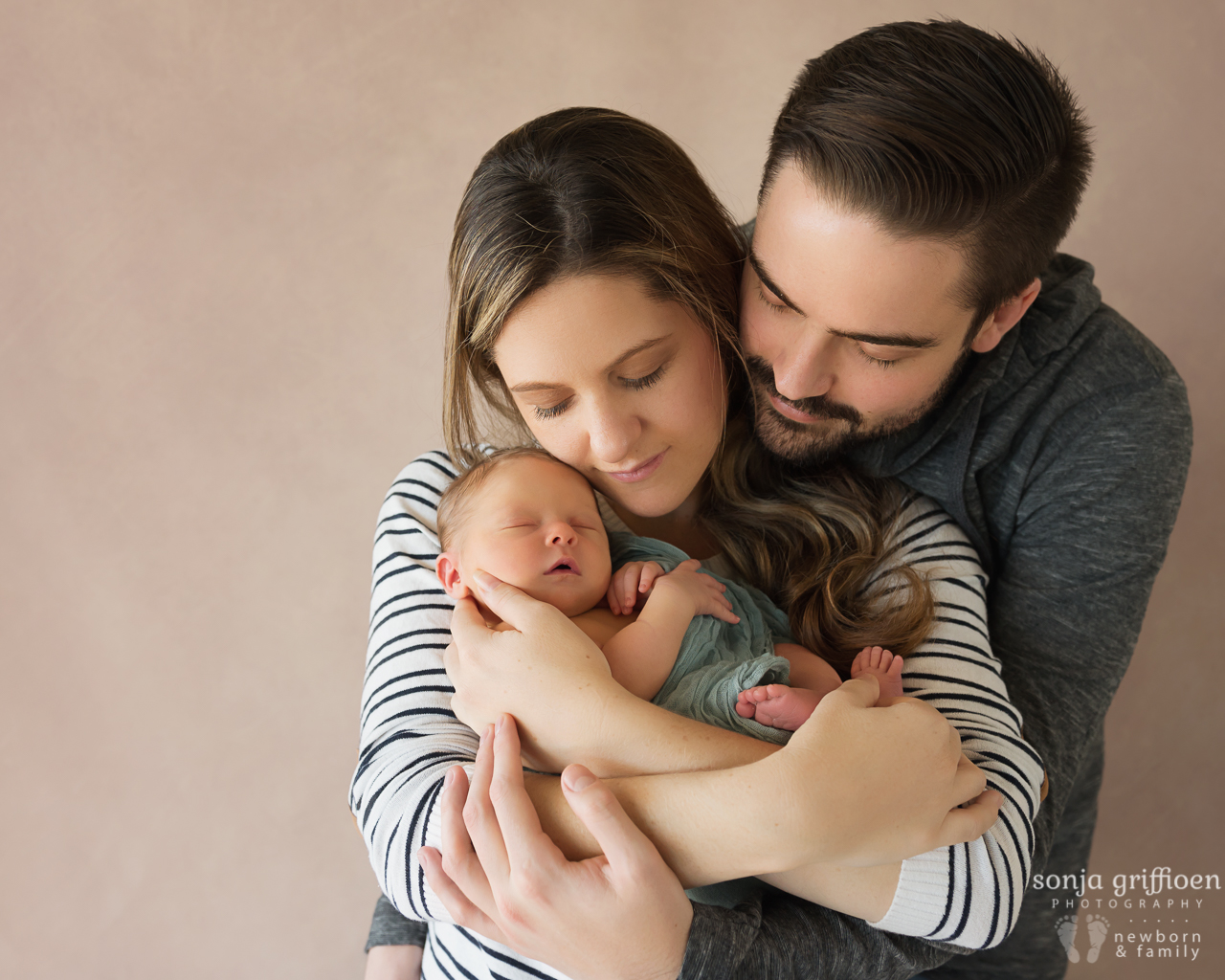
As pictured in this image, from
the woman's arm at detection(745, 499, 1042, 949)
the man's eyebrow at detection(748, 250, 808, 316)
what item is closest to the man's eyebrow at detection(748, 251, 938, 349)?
the man's eyebrow at detection(748, 250, 808, 316)

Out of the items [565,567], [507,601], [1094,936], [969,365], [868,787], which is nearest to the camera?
[868,787]

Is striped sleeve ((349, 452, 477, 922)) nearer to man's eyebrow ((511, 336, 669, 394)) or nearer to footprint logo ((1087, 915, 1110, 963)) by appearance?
man's eyebrow ((511, 336, 669, 394))

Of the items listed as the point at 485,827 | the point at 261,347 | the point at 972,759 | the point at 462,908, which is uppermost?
the point at 261,347

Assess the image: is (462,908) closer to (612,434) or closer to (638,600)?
(638,600)

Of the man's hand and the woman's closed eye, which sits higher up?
the woman's closed eye

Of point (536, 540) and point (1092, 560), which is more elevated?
point (1092, 560)

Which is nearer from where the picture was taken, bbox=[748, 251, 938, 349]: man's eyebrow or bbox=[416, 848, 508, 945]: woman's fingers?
bbox=[416, 848, 508, 945]: woman's fingers

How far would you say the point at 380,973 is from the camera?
5.66 ft

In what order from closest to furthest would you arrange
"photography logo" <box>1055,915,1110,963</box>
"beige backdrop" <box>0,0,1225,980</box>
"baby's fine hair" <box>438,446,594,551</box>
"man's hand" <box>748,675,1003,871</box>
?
1. "man's hand" <box>748,675,1003,871</box>
2. "baby's fine hair" <box>438,446,594,551</box>
3. "beige backdrop" <box>0,0,1225,980</box>
4. "photography logo" <box>1055,915,1110,963</box>

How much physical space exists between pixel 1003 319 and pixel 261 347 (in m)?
1.73

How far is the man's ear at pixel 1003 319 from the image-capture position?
56.8 inches

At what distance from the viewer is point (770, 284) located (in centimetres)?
138

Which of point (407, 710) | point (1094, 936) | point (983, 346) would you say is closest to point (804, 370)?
point (983, 346)

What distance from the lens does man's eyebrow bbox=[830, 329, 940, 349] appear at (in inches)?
52.2
